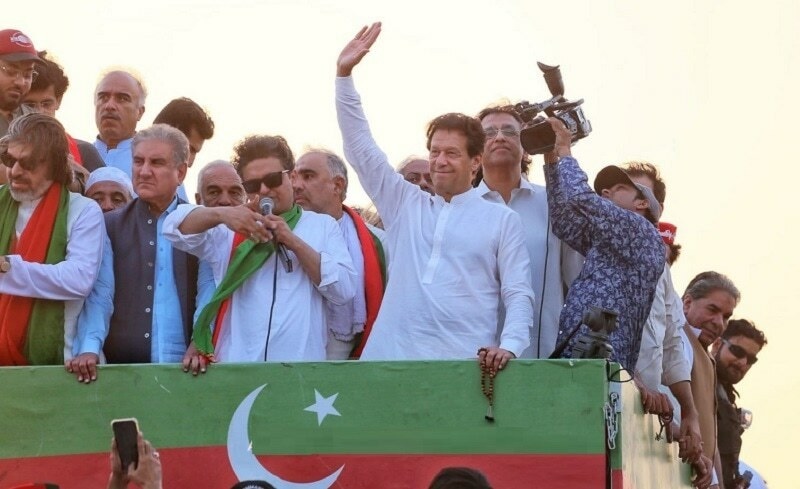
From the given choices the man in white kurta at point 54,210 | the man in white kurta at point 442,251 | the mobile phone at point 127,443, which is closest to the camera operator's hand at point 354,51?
the man in white kurta at point 442,251

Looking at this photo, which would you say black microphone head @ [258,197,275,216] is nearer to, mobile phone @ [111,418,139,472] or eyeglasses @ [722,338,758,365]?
mobile phone @ [111,418,139,472]

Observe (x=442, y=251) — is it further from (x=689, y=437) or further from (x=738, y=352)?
(x=738, y=352)

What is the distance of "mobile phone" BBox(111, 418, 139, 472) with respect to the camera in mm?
7648

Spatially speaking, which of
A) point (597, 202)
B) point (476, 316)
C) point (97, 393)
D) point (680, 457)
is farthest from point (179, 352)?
point (680, 457)

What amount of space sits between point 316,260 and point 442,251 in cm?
66

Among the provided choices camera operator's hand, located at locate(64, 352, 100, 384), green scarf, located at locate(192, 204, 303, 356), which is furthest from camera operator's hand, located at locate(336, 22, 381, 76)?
camera operator's hand, located at locate(64, 352, 100, 384)

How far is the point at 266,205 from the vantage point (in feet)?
31.9

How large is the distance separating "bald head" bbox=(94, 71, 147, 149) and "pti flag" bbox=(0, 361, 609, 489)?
2710 mm

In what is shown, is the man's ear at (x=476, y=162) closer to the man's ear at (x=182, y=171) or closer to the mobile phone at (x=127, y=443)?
the man's ear at (x=182, y=171)

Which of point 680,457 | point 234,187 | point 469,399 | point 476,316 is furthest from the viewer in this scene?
point 680,457

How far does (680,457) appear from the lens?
11.2m

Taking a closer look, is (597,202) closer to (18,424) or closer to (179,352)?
(179,352)

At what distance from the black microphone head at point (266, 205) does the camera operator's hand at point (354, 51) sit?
797 millimetres

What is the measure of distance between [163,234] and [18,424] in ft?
4.03
